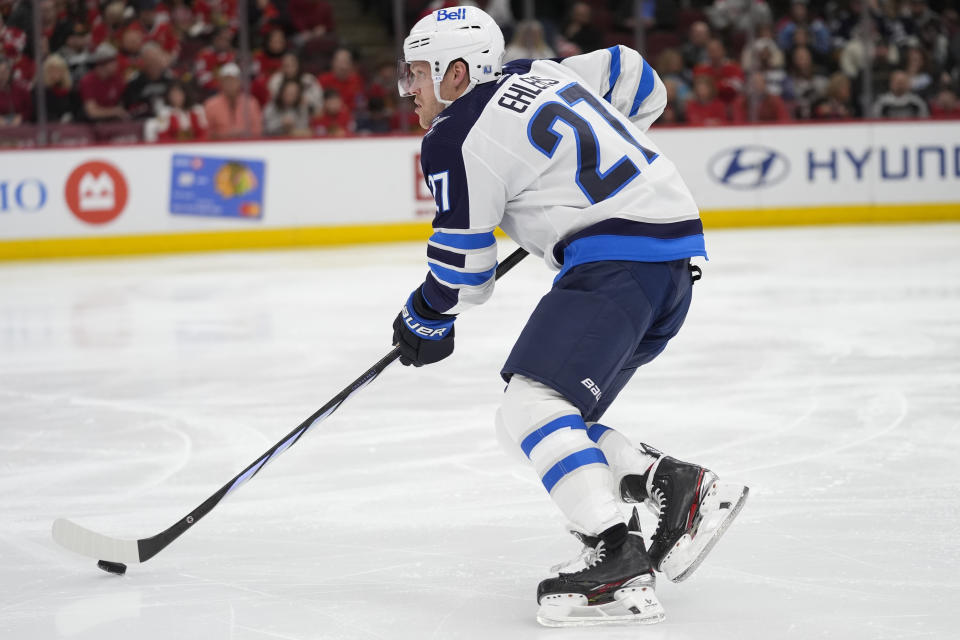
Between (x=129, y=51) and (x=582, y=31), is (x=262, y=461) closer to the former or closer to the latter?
(x=129, y=51)

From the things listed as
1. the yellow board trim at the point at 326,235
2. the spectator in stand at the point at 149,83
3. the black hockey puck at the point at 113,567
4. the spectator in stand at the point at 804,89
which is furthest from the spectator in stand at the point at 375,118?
the black hockey puck at the point at 113,567

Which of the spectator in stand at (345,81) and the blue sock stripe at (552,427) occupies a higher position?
the blue sock stripe at (552,427)

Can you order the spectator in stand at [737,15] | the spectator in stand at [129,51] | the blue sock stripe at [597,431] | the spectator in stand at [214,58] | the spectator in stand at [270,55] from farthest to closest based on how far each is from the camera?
the spectator in stand at [737,15], the spectator in stand at [270,55], the spectator in stand at [214,58], the spectator in stand at [129,51], the blue sock stripe at [597,431]

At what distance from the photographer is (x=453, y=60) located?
219cm

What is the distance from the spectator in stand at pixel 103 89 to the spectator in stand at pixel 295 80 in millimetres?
1039

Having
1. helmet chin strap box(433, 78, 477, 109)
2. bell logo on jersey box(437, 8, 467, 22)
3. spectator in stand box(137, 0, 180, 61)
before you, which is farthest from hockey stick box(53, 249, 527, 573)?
spectator in stand box(137, 0, 180, 61)

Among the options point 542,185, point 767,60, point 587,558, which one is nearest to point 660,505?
point 587,558

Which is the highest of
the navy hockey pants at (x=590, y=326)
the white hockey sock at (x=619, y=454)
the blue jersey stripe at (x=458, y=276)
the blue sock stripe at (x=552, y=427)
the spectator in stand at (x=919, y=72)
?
the blue jersey stripe at (x=458, y=276)

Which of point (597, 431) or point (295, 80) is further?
point (295, 80)

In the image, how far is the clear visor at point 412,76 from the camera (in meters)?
2.24

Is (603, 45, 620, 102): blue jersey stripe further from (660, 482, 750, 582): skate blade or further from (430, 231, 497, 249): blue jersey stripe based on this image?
(660, 482, 750, 582): skate blade

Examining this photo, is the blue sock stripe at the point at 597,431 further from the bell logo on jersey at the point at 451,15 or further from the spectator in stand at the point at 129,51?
the spectator in stand at the point at 129,51

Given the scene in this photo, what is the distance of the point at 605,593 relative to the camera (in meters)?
2.13

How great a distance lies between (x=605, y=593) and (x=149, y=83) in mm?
7585
